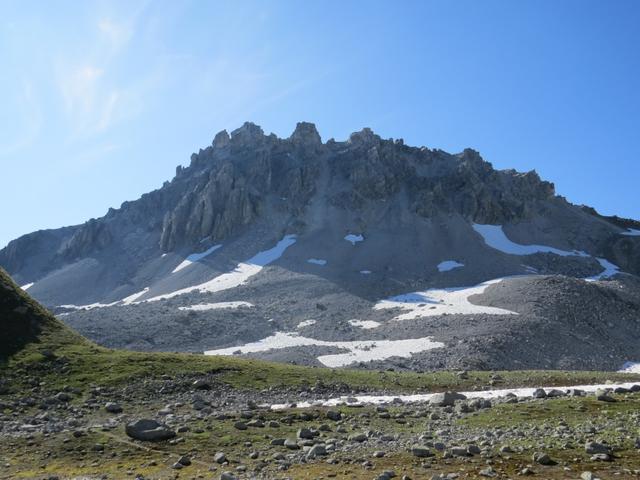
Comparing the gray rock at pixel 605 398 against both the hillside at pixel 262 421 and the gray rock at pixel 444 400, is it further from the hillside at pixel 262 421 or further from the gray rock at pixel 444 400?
the gray rock at pixel 444 400

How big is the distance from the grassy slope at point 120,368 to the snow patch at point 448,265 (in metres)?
95.5

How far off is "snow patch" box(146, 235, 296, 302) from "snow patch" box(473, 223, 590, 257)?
5877cm

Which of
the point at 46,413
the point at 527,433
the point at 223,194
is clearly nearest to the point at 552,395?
the point at 527,433

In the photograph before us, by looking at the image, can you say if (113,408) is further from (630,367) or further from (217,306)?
(217,306)

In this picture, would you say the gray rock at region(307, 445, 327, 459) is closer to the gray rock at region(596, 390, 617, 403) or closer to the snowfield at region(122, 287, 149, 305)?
the gray rock at region(596, 390, 617, 403)

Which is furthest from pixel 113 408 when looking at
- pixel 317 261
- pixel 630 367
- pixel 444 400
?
pixel 317 261

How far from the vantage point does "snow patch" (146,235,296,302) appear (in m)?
147

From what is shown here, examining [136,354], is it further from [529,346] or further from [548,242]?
[548,242]

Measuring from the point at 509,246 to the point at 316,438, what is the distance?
5938 inches

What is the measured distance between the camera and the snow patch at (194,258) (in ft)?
572

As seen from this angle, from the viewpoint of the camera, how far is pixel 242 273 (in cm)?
15538

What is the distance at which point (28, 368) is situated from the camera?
3653cm

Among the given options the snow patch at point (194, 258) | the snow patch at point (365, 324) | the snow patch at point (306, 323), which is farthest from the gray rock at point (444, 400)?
the snow patch at point (194, 258)

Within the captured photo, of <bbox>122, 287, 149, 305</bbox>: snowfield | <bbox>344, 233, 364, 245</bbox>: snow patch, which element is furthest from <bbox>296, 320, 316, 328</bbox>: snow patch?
<bbox>122, 287, 149, 305</bbox>: snowfield
